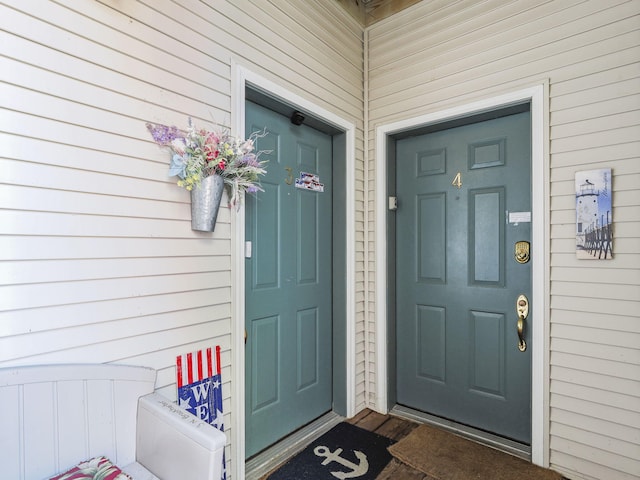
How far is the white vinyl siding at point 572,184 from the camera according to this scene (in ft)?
5.59

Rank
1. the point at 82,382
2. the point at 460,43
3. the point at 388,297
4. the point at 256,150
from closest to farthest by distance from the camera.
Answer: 1. the point at 82,382
2. the point at 256,150
3. the point at 460,43
4. the point at 388,297

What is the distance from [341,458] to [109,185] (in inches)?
74.7

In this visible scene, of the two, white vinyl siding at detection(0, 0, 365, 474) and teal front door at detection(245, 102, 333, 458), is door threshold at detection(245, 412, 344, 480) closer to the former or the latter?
teal front door at detection(245, 102, 333, 458)

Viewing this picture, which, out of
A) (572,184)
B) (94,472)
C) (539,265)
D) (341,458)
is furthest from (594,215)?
(94,472)

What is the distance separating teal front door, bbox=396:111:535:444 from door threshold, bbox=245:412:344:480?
2.07 feet

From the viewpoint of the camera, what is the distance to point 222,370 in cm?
170

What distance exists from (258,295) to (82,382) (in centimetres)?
98

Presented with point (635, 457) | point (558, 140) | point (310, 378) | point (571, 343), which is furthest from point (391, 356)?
point (558, 140)

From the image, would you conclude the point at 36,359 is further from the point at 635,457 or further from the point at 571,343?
the point at 635,457

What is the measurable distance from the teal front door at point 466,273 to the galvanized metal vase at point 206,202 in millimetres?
1577

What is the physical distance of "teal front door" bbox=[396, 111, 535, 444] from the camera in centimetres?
216

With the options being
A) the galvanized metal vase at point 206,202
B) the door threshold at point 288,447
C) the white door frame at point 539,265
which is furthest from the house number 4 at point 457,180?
the door threshold at point 288,447

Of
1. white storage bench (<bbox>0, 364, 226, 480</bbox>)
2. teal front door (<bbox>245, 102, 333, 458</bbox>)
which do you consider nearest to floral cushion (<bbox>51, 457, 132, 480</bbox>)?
white storage bench (<bbox>0, 364, 226, 480</bbox>)

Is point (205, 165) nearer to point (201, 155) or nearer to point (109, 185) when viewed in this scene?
point (201, 155)
